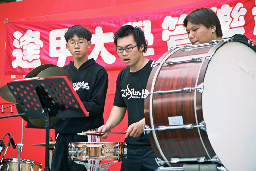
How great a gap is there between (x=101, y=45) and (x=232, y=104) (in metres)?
3.41

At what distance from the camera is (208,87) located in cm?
247

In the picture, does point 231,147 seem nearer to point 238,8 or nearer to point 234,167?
point 234,167

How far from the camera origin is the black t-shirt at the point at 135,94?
10.7 feet

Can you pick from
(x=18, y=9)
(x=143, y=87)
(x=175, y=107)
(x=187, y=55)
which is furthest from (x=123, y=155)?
(x=18, y=9)

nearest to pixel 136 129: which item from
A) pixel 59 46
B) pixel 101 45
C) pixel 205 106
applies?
pixel 205 106

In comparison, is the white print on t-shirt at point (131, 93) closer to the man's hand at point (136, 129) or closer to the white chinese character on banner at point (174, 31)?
the man's hand at point (136, 129)

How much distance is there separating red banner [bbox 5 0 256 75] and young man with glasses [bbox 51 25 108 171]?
5.77ft

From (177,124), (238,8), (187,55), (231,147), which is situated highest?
(238,8)

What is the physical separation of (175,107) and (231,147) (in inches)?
18.1

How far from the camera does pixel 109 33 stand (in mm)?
5773

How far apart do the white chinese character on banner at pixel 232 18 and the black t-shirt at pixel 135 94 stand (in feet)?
6.47

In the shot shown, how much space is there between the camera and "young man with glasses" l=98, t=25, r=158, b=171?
3172 millimetres

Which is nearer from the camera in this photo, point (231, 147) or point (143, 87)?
point (231, 147)

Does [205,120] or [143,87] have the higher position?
[143,87]
